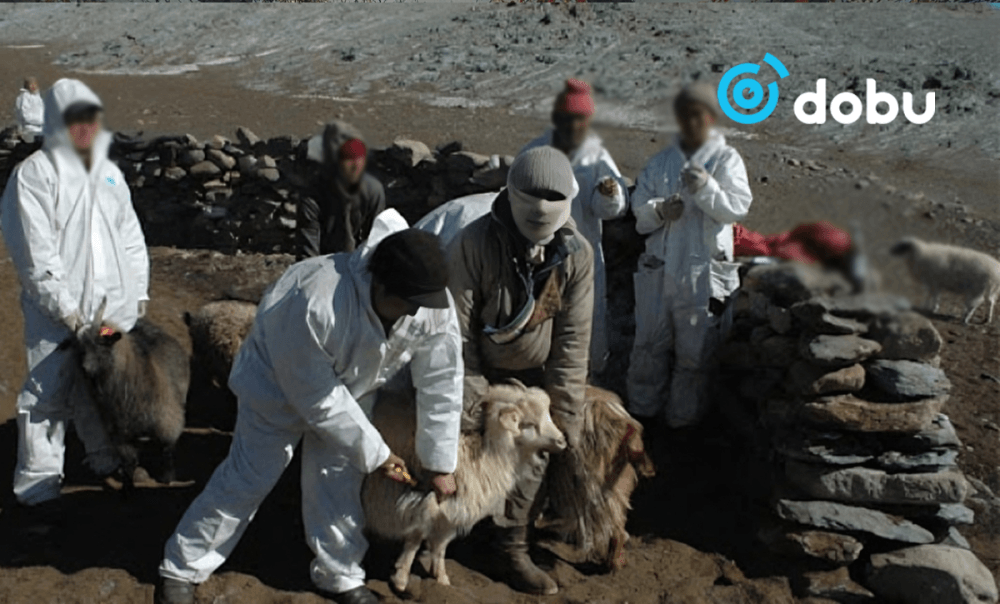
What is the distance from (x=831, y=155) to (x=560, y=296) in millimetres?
6936

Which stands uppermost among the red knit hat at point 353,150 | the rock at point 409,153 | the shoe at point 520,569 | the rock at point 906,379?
the red knit hat at point 353,150

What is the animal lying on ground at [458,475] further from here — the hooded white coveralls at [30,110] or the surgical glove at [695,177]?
the hooded white coveralls at [30,110]

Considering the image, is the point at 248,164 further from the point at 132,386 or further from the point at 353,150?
the point at 132,386

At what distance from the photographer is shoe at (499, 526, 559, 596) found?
4.92m

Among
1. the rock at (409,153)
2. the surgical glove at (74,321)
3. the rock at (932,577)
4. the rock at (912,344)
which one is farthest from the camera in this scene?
the rock at (409,153)

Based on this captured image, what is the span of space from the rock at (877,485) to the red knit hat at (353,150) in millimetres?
3099

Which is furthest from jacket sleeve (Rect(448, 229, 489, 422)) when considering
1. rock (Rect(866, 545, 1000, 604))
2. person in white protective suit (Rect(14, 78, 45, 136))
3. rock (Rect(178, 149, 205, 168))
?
person in white protective suit (Rect(14, 78, 45, 136))

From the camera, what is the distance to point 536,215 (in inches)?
178

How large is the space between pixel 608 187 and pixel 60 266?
2.97 metres

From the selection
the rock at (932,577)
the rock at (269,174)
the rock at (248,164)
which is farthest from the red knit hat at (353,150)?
the rock at (248,164)

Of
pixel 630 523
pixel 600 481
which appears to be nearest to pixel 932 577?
pixel 630 523

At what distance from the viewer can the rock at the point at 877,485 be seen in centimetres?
519

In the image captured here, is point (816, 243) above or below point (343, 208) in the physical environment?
above

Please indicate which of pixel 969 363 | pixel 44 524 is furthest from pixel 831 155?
pixel 44 524
